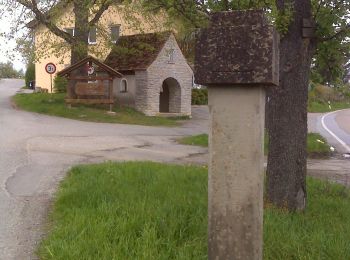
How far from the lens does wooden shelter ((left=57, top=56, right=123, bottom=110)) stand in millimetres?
27016

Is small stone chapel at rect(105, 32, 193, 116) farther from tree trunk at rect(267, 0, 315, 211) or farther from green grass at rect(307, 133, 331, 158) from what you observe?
tree trunk at rect(267, 0, 315, 211)

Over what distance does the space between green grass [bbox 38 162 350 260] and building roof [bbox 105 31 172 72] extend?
71.8 feet

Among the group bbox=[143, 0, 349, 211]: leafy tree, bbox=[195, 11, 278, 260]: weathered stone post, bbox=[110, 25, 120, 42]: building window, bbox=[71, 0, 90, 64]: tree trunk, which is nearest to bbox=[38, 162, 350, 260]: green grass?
bbox=[143, 0, 349, 211]: leafy tree

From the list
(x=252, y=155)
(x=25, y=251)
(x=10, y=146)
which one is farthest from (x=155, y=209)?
(x=10, y=146)

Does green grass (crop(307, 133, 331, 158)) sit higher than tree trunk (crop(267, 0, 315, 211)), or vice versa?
tree trunk (crop(267, 0, 315, 211))

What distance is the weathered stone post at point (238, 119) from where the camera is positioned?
350 cm

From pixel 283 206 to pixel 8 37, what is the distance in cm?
2258

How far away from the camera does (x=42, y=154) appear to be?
12.9 metres

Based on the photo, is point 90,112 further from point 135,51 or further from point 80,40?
point 135,51

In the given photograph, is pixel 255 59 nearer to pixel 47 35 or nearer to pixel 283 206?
pixel 283 206

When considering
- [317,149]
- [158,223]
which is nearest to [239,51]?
[158,223]

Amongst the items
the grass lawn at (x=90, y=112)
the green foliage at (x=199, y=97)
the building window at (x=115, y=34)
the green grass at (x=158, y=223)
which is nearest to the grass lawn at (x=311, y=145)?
the grass lawn at (x=90, y=112)

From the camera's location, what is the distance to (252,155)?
3504mm

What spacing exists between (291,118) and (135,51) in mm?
24326
